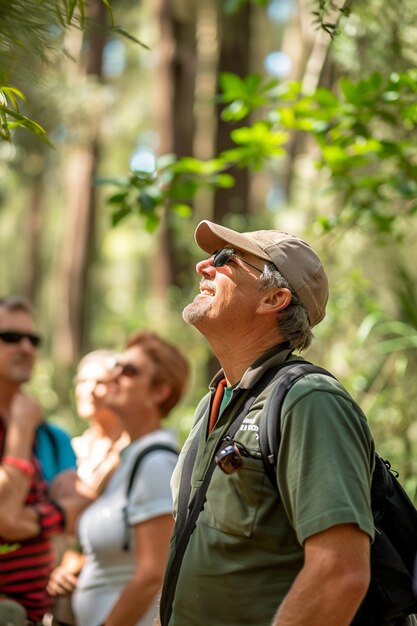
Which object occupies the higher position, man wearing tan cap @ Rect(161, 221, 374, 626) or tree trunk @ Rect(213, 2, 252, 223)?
tree trunk @ Rect(213, 2, 252, 223)

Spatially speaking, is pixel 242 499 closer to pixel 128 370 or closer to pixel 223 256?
pixel 223 256

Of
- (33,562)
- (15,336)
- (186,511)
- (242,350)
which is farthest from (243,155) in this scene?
(186,511)

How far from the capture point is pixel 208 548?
238cm

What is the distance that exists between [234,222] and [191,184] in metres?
5.67

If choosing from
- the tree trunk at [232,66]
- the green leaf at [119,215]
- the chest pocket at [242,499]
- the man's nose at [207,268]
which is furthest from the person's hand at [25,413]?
the tree trunk at [232,66]

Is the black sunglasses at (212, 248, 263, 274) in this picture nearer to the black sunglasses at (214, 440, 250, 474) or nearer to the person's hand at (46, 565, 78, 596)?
the black sunglasses at (214, 440, 250, 474)

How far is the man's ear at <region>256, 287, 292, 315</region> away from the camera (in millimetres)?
2643

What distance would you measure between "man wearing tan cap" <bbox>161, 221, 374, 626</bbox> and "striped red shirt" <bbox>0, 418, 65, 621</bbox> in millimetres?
1588

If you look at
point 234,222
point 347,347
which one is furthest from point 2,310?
point 234,222

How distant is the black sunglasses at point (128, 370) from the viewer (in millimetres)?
4520

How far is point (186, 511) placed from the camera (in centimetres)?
252

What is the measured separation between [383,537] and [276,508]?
29 centimetres

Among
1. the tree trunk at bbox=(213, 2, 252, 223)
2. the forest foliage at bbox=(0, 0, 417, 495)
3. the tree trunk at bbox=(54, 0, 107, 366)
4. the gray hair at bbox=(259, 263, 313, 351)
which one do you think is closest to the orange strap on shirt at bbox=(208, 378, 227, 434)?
the gray hair at bbox=(259, 263, 313, 351)

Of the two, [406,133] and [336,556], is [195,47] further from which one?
[336,556]
